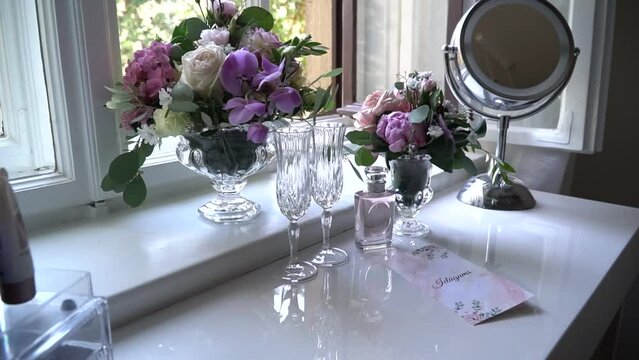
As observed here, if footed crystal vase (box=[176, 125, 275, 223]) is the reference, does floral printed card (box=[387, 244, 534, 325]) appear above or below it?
below

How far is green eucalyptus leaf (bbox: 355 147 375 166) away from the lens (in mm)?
962

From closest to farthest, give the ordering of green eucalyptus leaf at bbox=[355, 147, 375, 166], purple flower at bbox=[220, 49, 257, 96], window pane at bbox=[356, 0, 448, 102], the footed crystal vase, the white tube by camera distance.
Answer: the white tube → purple flower at bbox=[220, 49, 257, 96] → the footed crystal vase → green eucalyptus leaf at bbox=[355, 147, 375, 166] → window pane at bbox=[356, 0, 448, 102]

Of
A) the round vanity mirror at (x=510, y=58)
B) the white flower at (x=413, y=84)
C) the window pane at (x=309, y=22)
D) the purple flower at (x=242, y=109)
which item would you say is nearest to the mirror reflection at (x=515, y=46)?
the round vanity mirror at (x=510, y=58)

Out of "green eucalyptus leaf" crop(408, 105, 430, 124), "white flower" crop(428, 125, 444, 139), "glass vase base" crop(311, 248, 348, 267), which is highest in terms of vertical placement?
"green eucalyptus leaf" crop(408, 105, 430, 124)

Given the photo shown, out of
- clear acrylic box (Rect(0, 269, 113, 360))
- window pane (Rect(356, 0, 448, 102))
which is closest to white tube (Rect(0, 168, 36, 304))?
clear acrylic box (Rect(0, 269, 113, 360))

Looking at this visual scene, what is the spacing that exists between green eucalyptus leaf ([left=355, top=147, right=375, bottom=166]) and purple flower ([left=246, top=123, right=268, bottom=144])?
23 cm

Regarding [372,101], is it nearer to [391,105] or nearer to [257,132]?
[391,105]

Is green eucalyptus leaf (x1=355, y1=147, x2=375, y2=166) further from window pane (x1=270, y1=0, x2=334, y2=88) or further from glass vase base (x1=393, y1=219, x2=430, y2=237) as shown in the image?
window pane (x1=270, y1=0, x2=334, y2=88)

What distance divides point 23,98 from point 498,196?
915 millimetres

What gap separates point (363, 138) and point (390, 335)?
0.41 m

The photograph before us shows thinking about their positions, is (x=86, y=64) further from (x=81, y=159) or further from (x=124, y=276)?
(x=124, y=276)

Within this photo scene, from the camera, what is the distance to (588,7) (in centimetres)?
120

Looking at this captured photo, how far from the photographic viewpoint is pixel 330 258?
846 mm

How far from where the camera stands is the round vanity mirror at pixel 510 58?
3.68ft
